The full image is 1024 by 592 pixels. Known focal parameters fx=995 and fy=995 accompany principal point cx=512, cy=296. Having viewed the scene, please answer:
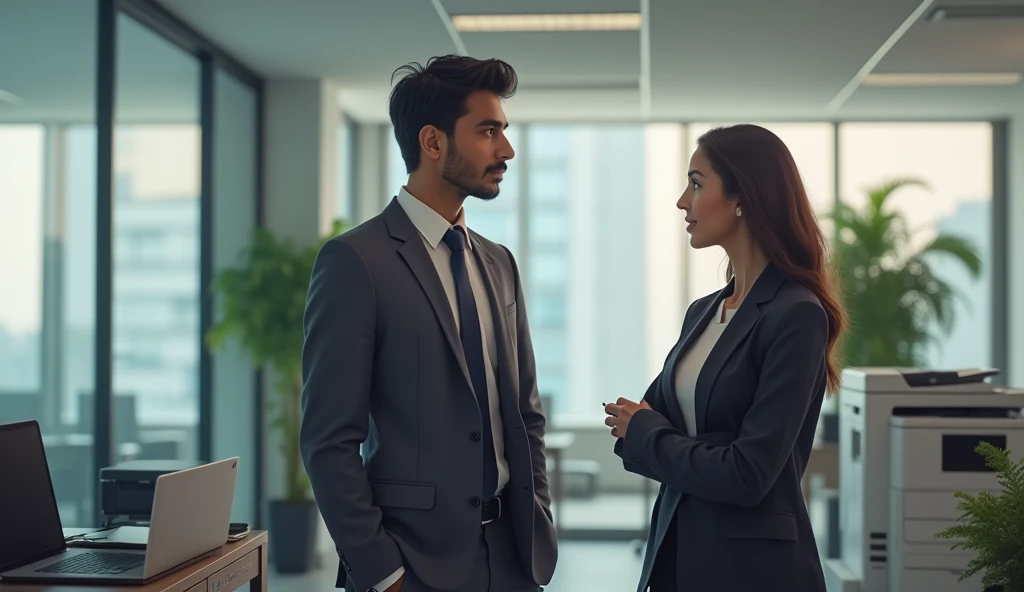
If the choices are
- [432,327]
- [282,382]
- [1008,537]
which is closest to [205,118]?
[282,382]

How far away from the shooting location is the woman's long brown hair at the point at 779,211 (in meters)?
2.01

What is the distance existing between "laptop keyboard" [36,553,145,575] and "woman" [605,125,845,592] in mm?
1113

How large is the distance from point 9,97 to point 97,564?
2.22 metres

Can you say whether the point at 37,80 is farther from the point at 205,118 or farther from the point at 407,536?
the point at 407,536

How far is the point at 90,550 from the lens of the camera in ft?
7.79

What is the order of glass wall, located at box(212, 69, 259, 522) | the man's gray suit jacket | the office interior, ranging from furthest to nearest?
glass wall, located at box(212, 69, 259, 522) < the office interior < the man's gray suit jacket

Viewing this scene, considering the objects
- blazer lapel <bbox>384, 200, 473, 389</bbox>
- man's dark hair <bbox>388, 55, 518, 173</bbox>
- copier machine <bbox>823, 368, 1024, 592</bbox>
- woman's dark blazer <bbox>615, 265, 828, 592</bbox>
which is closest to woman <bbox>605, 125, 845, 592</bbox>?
woman's dark blazer <bbox>615, 265, 828, 592</bbox>

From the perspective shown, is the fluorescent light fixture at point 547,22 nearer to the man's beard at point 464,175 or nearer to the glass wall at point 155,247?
the glass wall at point 155,247

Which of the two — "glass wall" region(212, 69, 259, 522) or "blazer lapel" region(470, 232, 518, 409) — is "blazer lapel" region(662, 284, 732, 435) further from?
"glass wall" region(212, 69, 259, 522)

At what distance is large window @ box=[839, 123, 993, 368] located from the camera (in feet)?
26.3

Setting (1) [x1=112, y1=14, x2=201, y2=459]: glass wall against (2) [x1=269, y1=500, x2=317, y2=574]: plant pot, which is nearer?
(1) [x1=112, y1=14, x2=201, y2=459]: glass wall

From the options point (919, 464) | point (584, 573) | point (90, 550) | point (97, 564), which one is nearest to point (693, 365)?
point (97, 564)

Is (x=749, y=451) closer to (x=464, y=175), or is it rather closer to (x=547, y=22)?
(x=464, y=175)

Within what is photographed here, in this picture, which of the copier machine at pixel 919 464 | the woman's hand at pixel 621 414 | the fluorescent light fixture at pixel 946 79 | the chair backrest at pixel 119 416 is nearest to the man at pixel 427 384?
the woman's hand at pixel 621 414
